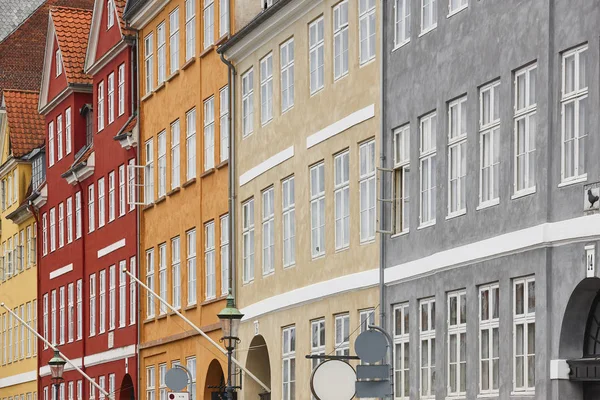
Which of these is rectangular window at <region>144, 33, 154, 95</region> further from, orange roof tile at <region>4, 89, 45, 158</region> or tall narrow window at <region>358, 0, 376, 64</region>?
orange roof tile at <region>4, 89, 45, 158</region>

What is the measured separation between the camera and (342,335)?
29.4m

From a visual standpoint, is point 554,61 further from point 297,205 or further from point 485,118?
point 297,205

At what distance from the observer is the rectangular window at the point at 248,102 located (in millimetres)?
35844

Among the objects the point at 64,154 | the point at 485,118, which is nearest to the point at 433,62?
the point at 485,118

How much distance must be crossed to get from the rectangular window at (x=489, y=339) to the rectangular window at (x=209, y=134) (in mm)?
16414

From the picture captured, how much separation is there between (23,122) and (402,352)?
142 feet

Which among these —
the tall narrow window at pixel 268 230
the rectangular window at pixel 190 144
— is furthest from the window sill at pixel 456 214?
the rectangular window at pixel 190 144

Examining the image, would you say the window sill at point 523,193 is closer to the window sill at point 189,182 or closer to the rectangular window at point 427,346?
the rectangular window at point 427,346

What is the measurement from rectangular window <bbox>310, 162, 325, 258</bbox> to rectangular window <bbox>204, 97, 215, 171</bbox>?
7992 mm

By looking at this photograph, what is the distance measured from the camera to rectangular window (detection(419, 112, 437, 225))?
25.6 m

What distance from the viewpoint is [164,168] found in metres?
43.9

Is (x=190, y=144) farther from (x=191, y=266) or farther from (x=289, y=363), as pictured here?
(x=289, y=363)

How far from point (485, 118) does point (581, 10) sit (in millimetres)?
3287

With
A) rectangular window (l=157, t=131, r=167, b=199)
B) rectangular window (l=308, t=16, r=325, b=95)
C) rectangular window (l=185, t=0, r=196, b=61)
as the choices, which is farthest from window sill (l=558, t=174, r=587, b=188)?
rectangular window (l=157, t=131, r=167, b=199)
